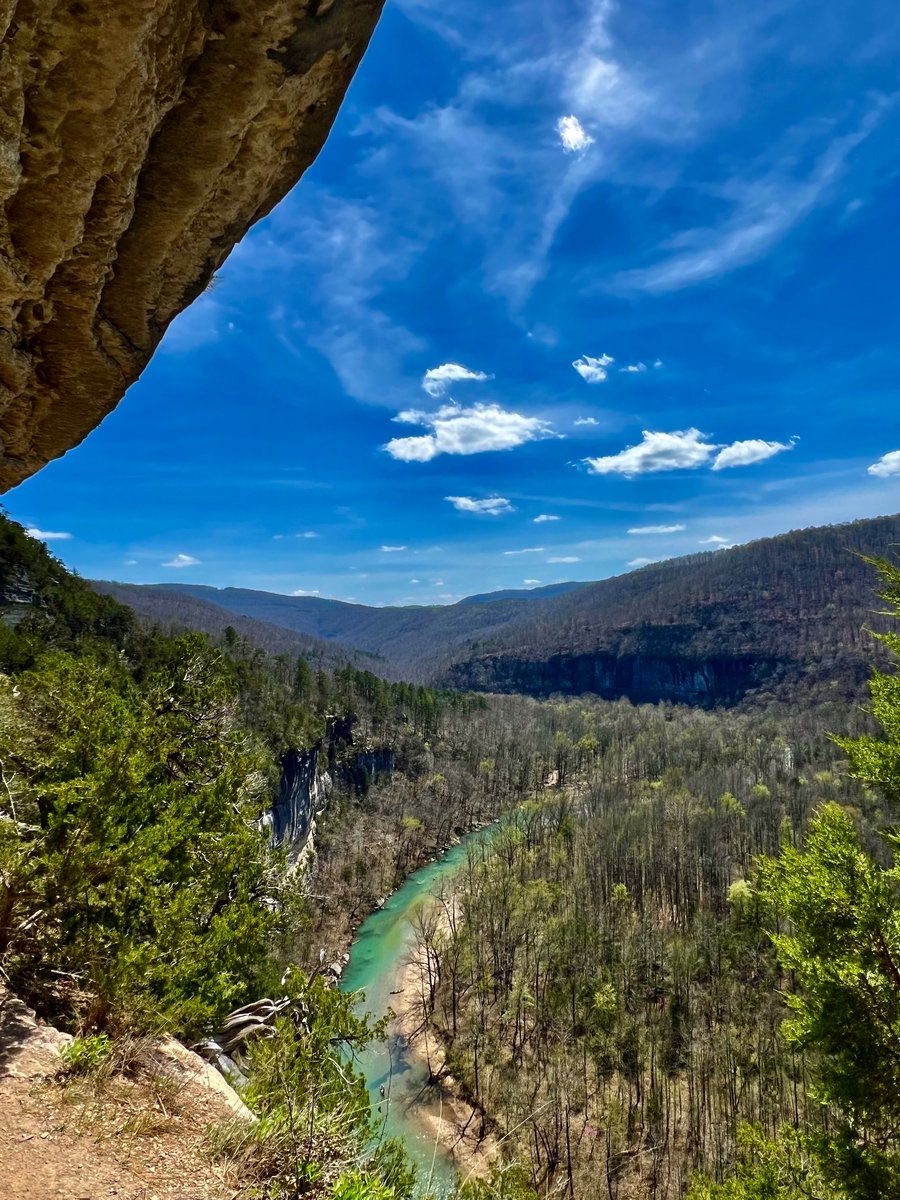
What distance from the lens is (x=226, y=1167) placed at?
479cm

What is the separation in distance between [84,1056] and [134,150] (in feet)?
25.8

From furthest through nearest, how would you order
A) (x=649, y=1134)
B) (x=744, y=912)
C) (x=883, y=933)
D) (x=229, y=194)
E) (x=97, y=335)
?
1. (x=744, y=912)
2. (x=649, y=1134)
3. (x=883, y=933)
4. (x=97, y=335)
5. (x=229, y=194)

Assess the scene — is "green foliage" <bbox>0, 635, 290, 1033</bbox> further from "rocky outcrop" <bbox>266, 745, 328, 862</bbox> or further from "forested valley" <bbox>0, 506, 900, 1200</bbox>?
"rocky outcrop" <bbox>266, 745, 328, 862</bbox>

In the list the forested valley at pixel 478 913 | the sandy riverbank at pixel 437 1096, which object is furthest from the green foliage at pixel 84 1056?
the sandy riverbank at pixel 437 1096

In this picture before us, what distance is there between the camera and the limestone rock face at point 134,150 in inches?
144

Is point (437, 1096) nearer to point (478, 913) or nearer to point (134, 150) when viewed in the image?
point (478, 913)

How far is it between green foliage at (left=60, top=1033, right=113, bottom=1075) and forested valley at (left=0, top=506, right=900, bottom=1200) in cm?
3

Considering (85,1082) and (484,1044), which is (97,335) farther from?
(484,1044)

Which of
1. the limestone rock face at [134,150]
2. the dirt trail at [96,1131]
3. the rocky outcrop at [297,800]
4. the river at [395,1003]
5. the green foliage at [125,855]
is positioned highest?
the limestone rock face at [134,150]

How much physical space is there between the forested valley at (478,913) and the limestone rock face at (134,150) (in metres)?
5.44

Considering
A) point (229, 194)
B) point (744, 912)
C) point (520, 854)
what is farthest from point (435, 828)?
point (229, 194)

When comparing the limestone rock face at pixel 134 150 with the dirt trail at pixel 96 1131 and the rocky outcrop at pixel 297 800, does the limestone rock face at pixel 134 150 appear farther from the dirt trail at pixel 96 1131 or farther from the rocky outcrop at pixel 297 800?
the rocky outcrop at pixel 297 800

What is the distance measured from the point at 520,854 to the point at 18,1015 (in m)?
62.2

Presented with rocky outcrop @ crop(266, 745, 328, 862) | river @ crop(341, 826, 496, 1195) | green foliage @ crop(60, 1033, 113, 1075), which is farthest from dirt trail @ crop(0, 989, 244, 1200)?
rocky outcrop @ crop(266, 745, 328, 862)
